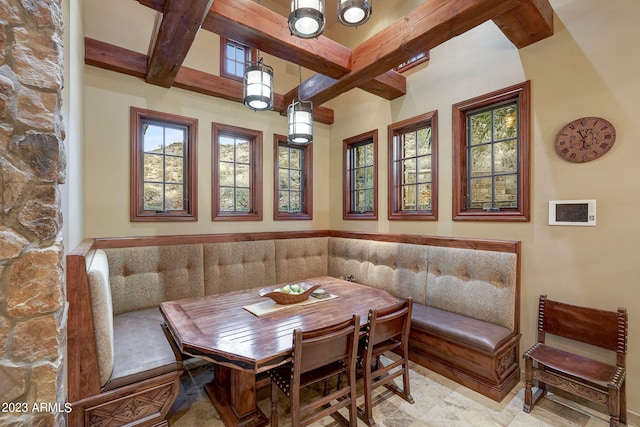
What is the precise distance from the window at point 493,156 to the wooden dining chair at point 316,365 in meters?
1.83

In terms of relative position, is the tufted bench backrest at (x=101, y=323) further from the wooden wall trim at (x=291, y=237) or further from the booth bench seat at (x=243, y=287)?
the wooden wall trim at (x=291, y=237)

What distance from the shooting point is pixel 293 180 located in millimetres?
4082

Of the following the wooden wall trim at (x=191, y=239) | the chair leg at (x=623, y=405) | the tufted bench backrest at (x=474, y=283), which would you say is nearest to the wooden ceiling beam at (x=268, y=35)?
the wooden wall trim at (x=191, y=239)

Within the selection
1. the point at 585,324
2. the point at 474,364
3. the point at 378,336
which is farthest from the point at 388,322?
the point at 585,324

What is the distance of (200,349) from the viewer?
150 centimetres

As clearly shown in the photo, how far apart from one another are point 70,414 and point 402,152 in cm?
349

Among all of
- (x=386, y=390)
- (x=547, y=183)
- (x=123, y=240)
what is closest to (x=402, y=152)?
(x=547, y=183)

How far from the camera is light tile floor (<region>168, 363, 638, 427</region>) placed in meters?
1.91

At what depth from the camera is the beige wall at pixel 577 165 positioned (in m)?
1.95

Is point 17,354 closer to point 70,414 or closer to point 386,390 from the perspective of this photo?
point 70,414

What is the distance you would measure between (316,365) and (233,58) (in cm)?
353

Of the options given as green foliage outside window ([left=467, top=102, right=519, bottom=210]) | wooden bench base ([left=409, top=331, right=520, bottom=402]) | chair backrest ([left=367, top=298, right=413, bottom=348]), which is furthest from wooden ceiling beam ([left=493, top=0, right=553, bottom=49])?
wooden bench base ([left=409, top=331, right=520, bottom=402])

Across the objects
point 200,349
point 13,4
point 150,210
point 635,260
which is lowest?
point 200,349

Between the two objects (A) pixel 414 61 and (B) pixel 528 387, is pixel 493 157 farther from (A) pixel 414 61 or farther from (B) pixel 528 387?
(B) pixel 528 387
